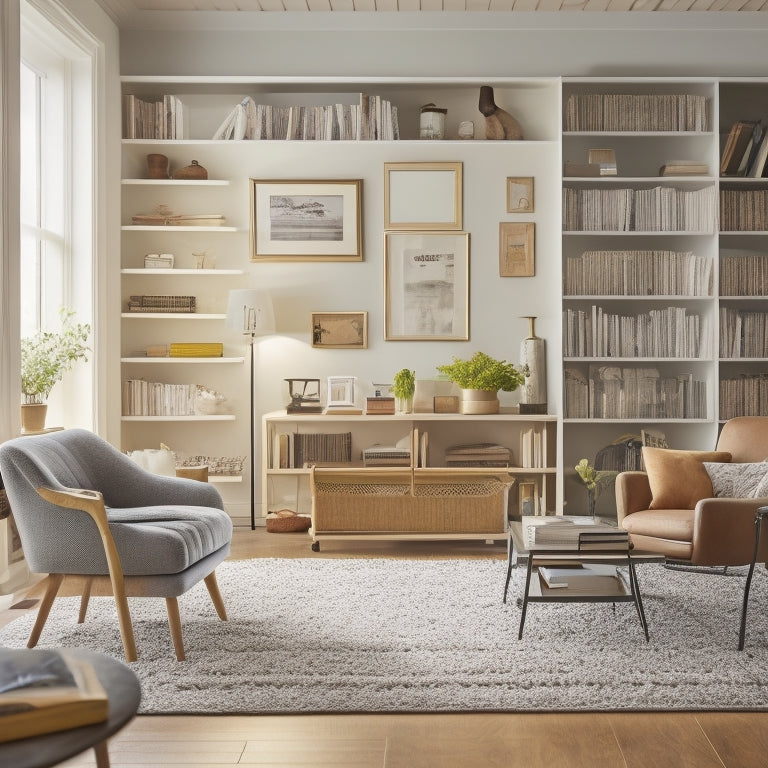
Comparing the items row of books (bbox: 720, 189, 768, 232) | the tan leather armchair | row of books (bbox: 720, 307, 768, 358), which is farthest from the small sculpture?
the tan leather armchair

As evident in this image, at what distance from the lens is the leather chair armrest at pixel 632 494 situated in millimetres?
4074

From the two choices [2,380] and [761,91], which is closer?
[2,380]

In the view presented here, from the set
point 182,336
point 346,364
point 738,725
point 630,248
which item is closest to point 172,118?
point 182,336

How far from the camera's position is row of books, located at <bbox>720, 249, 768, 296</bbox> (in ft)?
18.0

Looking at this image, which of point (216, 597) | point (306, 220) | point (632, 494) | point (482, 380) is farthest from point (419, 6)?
point (216, 597)

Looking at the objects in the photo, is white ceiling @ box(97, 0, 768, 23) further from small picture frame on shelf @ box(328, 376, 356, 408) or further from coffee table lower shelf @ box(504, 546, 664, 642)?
coffee table lower shelf @ box(504, 546, 664, 642)

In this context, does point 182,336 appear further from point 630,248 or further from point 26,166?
point 630,248

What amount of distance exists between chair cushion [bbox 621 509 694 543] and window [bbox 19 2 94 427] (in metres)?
3.18

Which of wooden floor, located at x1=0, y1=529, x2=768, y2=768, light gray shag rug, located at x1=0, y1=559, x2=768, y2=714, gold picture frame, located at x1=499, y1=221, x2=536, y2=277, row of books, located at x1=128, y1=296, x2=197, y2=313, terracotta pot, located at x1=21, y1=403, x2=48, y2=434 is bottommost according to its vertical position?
wooden floor, located at x1=0, y1=529, x2=768, y2=768

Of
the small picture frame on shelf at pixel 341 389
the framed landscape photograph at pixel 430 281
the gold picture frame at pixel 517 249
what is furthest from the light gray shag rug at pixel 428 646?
the gold picture frame at pixel 517 249

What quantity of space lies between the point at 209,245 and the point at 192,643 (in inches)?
127

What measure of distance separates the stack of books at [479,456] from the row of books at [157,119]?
2.72 m

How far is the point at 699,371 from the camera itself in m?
5.65

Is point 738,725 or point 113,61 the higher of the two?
point 113,61
